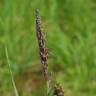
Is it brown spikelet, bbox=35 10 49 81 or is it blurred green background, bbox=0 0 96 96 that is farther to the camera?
blurred green background, bbox=0 0 96 96

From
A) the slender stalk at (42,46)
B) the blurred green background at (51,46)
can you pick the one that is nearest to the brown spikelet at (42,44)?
the slender stalk at (42,46)

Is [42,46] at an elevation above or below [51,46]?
below

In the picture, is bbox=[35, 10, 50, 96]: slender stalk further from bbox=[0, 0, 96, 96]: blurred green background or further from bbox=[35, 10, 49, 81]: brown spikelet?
bbox=[0, 0, 96, 96]: blurred green background

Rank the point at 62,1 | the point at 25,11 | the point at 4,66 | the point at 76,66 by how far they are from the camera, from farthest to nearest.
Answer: the point at 62,1
the point at 25,11
the point at 76,66
the point at 4,66

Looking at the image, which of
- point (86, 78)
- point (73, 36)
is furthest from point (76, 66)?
point (73, 36)

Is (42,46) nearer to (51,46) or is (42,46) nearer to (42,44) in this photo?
(42,44)

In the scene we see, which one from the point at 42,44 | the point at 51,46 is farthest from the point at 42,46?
the point at 51,46

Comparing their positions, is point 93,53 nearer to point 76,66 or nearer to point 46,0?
point 76,66

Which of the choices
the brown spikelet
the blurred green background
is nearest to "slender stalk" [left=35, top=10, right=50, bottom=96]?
the brown spikelet
